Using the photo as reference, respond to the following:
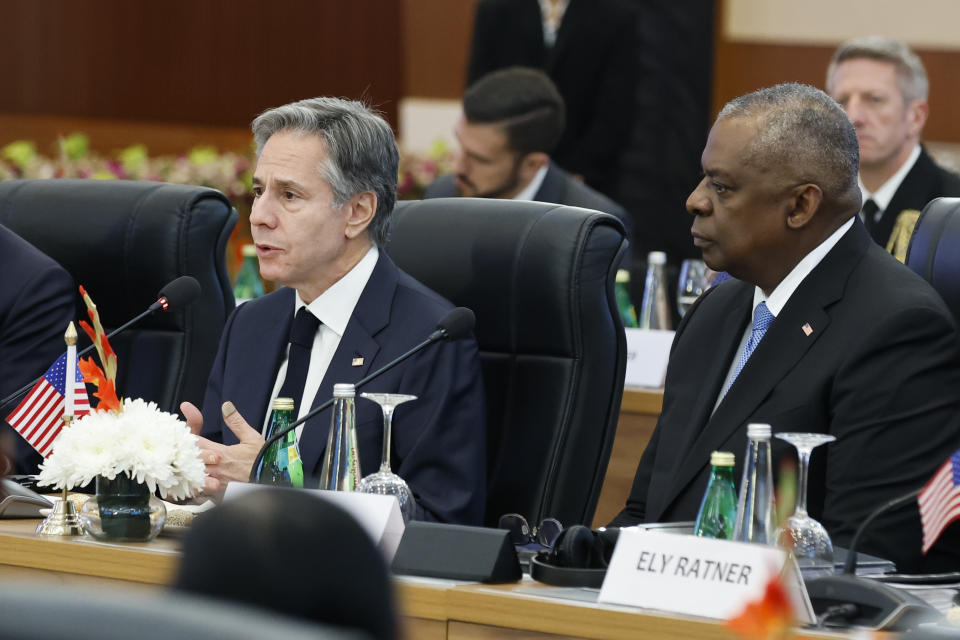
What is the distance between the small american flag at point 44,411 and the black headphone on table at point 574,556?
87cm

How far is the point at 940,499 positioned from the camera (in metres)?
1.71

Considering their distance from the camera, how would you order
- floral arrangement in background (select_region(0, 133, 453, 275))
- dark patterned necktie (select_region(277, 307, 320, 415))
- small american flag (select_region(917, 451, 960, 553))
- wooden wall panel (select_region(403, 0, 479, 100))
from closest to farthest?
small american flag (select_region(917, 451, 960, 553)) → dark patterned necktie (select_region(277, 307, 320, 415)) → floral arrangement in background (select_region(0, 133, 453, 275)) → wooden wall panel (select_region(403, 0, 479, 100))

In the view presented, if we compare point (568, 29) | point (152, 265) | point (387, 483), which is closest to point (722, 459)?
point (387, 483)

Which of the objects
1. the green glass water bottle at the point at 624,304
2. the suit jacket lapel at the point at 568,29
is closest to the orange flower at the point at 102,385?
the green glass water bottle at the point at 624,304

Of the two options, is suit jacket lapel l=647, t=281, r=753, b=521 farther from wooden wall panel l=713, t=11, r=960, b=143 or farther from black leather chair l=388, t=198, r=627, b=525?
wooden wall panel l=713, t=11, r=960, b=143

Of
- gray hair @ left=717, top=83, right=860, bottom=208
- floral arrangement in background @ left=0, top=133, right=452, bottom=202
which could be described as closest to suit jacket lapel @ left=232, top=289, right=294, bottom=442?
gray hair @ left=717, top=83, right=860, bottom=208

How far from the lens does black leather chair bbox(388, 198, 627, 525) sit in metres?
2.64

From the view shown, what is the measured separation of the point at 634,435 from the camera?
11.3ft

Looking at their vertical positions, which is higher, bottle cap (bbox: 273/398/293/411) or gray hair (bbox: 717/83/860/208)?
gray hair (bbox: 717/83/860/208)

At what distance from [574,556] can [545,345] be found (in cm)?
88

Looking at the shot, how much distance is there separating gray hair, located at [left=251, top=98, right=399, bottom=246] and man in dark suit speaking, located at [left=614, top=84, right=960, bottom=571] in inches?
23.4

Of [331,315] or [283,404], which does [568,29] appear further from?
[283,404]

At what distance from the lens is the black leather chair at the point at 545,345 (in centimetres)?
264

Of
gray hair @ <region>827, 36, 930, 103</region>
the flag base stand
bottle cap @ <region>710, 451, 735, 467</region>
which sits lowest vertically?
the flag base stand
